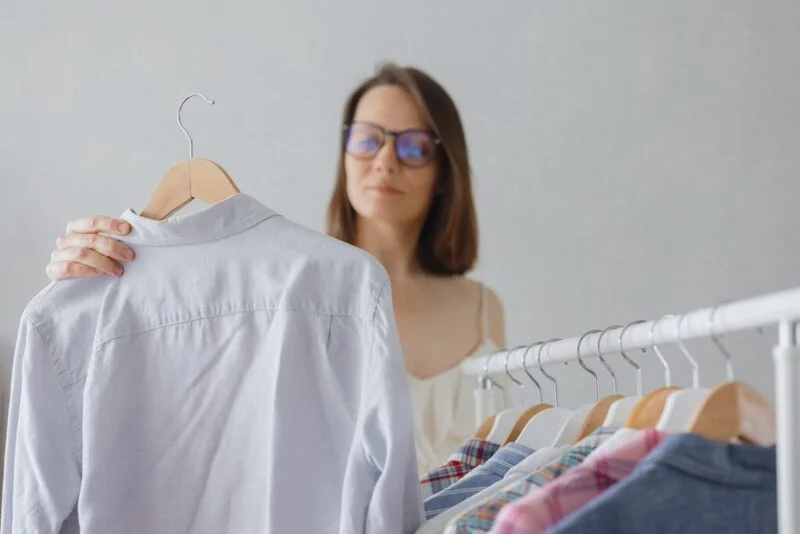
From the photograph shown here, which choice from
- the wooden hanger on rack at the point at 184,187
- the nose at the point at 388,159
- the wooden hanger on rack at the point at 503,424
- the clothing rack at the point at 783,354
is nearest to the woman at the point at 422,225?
the nose at the point at 388,159

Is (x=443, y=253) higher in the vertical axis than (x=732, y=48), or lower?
lower

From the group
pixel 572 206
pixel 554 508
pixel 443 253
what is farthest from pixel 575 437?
pixel 572 206

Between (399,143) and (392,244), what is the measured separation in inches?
9.0

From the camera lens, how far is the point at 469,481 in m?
1.20

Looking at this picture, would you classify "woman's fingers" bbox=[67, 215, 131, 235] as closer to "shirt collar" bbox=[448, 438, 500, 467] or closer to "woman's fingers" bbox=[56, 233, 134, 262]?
"woman's fingers" bbox=[56, 233, 134, 262]

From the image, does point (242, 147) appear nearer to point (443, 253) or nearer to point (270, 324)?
point (443, 253)

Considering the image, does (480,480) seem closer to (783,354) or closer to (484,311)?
(783,354)

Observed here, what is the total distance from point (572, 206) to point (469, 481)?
1291 millimetres

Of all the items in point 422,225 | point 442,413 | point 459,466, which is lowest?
point 442,413

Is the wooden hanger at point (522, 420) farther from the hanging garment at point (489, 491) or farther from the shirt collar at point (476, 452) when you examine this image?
the hanging garment at point (489, 491)

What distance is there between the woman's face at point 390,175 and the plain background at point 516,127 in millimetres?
251

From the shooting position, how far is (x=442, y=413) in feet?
6.65

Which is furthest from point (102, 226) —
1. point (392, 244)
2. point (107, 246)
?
point (392, 244)

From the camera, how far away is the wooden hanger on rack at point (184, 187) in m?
1.21
